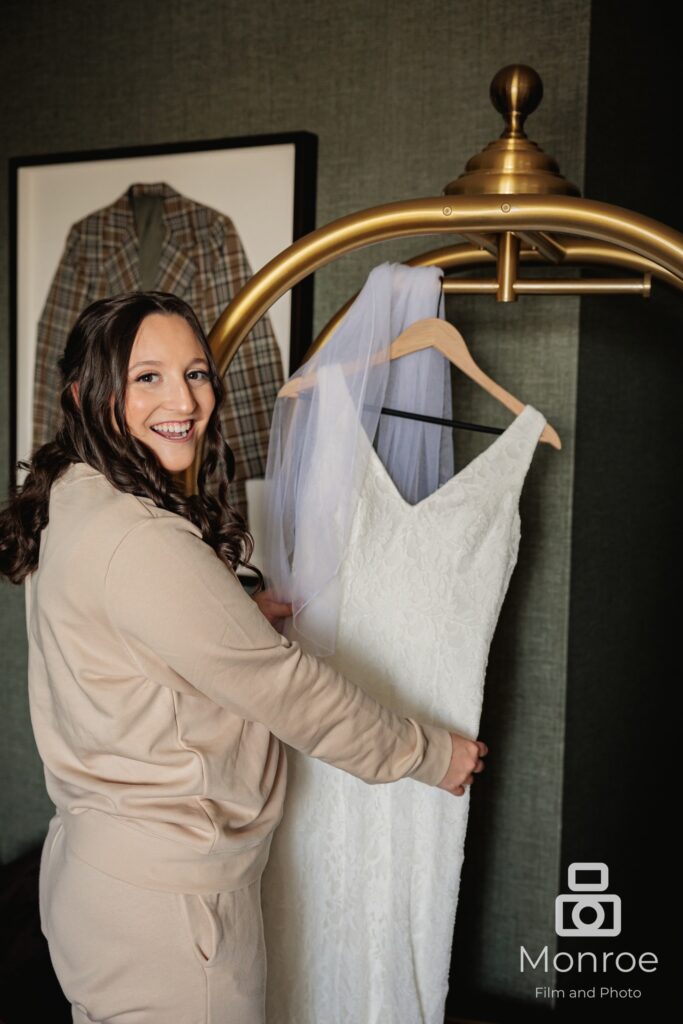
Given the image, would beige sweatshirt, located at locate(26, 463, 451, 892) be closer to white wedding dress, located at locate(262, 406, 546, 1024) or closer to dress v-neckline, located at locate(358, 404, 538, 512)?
white wedding dress, located at locate(262, 406, 546, 1024)

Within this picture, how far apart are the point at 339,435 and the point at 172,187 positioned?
3.65ft

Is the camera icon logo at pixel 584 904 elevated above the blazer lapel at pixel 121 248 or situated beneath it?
situated beneath

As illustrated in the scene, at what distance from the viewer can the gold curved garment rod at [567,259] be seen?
150cm

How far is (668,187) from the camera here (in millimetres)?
2553

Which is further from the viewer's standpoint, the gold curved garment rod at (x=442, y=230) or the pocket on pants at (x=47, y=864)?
the pocket on pants at (x=47, y=864)

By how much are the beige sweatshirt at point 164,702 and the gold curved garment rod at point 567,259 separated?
0.55 meters

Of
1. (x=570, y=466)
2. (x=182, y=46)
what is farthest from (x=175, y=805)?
(x=182, y=46)

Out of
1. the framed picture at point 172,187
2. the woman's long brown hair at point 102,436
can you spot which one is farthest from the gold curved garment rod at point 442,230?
the framed picture at point 172,187

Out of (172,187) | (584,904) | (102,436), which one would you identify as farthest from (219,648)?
(172,187)

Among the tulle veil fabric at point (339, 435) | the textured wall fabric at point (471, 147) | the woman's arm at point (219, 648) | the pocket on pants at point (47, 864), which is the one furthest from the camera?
the textured wall fabric at point (471, 147)

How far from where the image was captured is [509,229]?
1388 mm

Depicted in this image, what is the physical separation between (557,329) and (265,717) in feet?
3.41

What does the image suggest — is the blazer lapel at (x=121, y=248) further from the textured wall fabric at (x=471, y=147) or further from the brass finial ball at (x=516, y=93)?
the brass finial ball at (x=516, y=93)

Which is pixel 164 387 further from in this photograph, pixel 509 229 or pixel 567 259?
pixel 567 259
